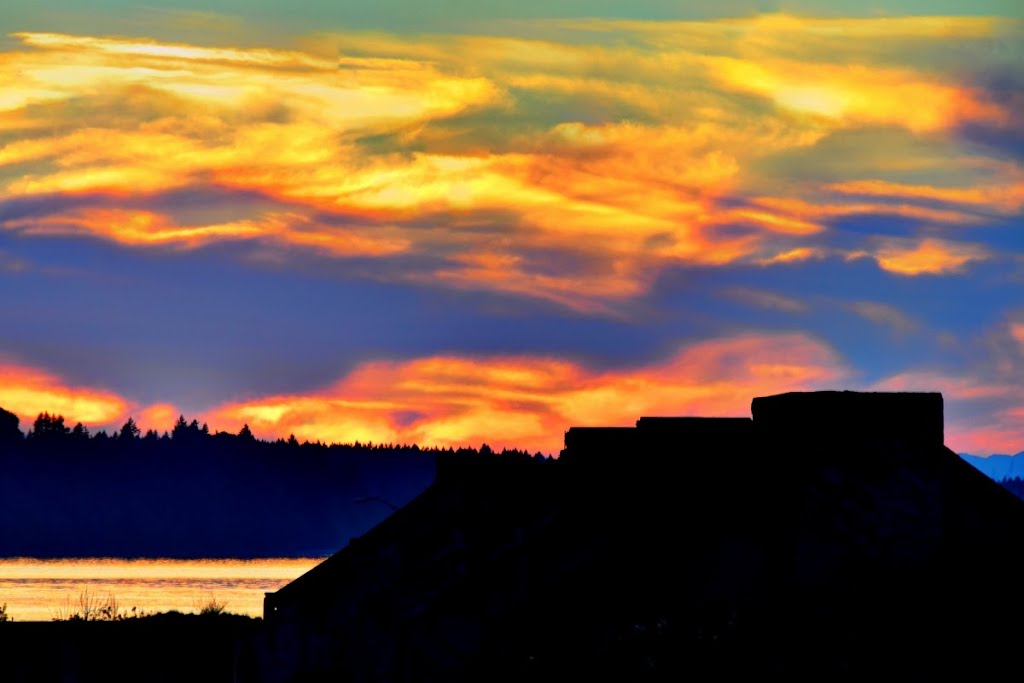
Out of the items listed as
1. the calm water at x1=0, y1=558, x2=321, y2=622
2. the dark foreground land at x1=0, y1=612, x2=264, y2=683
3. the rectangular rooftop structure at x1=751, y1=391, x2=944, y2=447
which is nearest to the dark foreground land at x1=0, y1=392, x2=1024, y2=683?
the rectangular rooftop structure at x1=751, y1=391, x2=944, y2=447

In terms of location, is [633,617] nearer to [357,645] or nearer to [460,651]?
[460,651]

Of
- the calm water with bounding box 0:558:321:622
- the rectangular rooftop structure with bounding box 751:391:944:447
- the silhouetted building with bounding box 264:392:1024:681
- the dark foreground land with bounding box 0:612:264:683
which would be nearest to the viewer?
the silhouetted building with bounding box 264:392:1024:681

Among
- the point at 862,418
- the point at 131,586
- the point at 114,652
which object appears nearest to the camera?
the point at 862,418

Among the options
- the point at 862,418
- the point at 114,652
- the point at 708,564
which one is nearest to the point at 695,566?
the point at 708,564

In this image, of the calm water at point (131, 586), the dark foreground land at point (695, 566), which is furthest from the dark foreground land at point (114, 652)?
the calm water at point (131, 586)

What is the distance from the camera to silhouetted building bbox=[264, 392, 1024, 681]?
15.0 metres

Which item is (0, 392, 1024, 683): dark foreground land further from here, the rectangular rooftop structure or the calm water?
the calm water

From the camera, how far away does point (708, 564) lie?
51.2 feet

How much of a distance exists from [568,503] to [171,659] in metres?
8.91

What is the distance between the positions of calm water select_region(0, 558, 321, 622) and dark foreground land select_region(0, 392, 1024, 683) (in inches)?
2345

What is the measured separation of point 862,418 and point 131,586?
122 m

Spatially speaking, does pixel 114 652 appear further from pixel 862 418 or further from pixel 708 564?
pixel 862 418

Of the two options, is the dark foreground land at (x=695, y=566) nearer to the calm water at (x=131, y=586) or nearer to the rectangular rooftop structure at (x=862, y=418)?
the rectangular rooftop structure at (x=862, y=418)

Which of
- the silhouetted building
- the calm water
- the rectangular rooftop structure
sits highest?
the calm water
